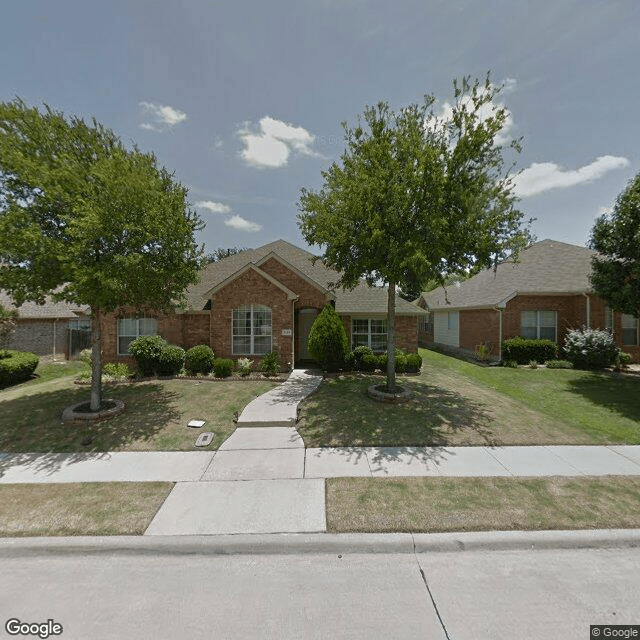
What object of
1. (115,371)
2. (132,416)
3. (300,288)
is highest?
(300,288)

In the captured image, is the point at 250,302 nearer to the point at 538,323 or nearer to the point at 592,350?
the point at 538,323

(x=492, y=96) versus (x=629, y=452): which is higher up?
(x=492, y=96)

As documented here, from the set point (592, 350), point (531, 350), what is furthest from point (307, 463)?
point (592, 350)

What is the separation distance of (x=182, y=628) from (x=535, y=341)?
59.5ft

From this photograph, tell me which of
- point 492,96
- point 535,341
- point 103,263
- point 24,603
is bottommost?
point 24,603

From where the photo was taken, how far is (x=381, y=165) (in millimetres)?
8336

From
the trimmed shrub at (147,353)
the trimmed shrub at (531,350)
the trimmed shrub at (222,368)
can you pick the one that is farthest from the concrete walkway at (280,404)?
the trimmed shrub at (531,350)

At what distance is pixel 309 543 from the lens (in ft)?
12.7

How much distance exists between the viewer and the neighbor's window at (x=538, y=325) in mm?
16953

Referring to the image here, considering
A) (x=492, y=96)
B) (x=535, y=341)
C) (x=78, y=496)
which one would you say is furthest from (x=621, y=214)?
(x=78, y=496)

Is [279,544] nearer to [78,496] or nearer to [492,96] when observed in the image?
[78,496]

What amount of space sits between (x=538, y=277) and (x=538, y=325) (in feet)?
9.82

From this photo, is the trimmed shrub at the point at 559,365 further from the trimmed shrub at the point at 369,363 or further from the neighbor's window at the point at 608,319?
A: the trimmed shrub at the point at 369,363

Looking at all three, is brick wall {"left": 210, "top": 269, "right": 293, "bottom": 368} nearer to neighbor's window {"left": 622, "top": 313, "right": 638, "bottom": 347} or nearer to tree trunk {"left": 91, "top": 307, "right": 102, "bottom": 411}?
tree trunk {"left": 91, "top": 307, "right": 102, "bottom": 411}
